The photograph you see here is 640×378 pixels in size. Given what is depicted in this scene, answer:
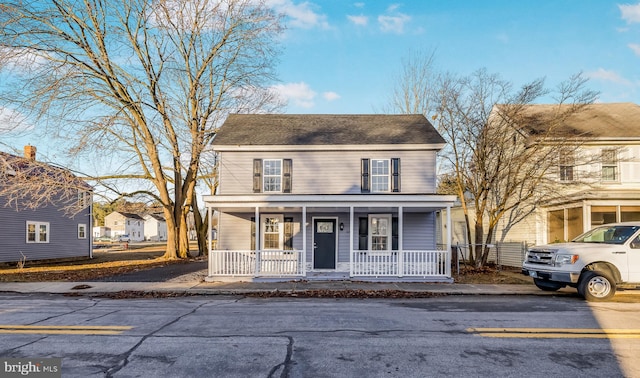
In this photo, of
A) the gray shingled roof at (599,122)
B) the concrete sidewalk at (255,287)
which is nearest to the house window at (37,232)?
the concrete sidewalk at (255,287)

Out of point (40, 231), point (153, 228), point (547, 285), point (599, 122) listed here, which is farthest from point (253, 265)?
point (153, 228)

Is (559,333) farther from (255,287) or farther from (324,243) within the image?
(324,243)

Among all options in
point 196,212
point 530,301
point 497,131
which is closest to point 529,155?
point 497,131

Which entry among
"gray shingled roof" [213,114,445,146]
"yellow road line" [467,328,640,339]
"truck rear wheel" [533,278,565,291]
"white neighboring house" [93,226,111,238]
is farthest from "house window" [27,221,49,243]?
"white neighboring house" [93,226,111,238]

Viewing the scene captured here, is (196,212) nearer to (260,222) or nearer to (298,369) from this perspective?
(260,222)

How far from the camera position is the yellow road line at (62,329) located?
6.29 metres

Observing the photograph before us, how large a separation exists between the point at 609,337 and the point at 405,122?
1326 cm

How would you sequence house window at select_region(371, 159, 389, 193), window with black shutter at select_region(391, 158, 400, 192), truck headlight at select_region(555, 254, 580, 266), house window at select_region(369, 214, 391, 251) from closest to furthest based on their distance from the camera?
truck headlight at select_region(555, 254, 580, 266) → house window at select_region(369, 214, 391, 251) → window with black shutter at select_region(391, 158, 400, 192) → house window at select_region(371, 159, 389, 193)

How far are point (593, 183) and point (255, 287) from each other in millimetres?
14623

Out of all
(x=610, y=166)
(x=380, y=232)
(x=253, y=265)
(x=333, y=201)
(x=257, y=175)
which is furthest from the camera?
(x=610, y=166)

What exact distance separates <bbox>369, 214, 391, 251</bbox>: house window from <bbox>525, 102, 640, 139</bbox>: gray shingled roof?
728cm

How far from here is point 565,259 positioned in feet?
32.9

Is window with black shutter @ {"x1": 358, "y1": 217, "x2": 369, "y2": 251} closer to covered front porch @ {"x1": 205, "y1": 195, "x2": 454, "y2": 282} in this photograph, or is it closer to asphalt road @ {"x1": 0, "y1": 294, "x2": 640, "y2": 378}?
covered front porch @ {"x1": 205, "y1": 195, "x2": 454, "y2": 282}

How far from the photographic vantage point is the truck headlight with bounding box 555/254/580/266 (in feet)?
32.4
